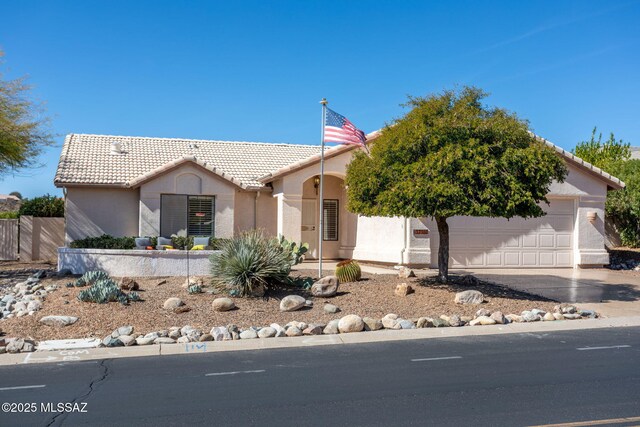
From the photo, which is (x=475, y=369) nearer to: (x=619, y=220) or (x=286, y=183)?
(x=286, y=183)

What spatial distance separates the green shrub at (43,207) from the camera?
2406 centimetres

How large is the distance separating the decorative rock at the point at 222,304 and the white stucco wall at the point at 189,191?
880cm

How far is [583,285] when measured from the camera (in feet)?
57.0

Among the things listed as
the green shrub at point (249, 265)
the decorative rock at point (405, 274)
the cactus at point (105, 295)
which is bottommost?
the cactus at point (105, 295)

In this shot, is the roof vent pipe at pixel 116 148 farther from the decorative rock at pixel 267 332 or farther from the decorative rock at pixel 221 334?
the decorative rock at pixel 267 332

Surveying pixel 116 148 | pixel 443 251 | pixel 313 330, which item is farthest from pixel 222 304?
pixel 116 148

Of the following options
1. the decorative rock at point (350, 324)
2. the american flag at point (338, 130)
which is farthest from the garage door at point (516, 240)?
the decorative rock at point (350, 324)

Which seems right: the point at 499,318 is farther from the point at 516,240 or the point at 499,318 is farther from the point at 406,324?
the point at 516,240

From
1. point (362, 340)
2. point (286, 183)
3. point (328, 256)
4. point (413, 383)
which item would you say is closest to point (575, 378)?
point (413, 383)

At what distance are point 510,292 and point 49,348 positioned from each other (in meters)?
10.6

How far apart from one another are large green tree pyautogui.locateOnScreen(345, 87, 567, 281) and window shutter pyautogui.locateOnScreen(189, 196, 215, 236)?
7904 mm

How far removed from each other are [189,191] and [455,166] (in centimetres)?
1067

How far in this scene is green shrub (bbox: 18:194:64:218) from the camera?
24062mm

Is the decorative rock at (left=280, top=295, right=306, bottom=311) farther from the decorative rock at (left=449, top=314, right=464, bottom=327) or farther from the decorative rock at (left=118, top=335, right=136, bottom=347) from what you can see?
the decorative rock at (left=118, top=335, right=136, bottom=347)
